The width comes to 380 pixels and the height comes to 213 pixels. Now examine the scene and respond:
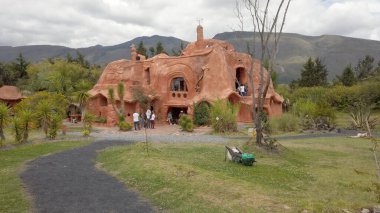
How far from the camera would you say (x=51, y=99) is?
23.3 m

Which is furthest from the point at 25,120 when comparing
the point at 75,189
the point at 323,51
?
the point at 323,51

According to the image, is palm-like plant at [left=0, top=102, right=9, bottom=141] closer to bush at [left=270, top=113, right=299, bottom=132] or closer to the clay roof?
bush at [left=270, top=113, right=299, bottom=132]

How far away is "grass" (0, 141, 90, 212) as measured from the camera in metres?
8.73

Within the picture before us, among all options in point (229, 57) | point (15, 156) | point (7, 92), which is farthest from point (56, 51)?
point (15, 156)

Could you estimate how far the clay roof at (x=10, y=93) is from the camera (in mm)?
43219

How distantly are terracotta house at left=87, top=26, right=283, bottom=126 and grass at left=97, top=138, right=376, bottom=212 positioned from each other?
49.2 feet

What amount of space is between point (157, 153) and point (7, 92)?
3571 cm

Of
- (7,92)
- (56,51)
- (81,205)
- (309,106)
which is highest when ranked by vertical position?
(56,51)

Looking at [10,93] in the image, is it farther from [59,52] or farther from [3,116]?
[59,52]

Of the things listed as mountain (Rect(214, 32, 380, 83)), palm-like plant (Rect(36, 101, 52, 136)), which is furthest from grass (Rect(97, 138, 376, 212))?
mountain (Rect(214, 32, 380, 83))

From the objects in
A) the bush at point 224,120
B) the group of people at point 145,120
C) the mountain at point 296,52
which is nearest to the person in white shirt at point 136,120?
the group of people at point 145,120

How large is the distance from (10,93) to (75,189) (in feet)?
128

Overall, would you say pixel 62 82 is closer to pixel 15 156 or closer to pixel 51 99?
pixel 51 99

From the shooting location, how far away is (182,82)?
34438mm
